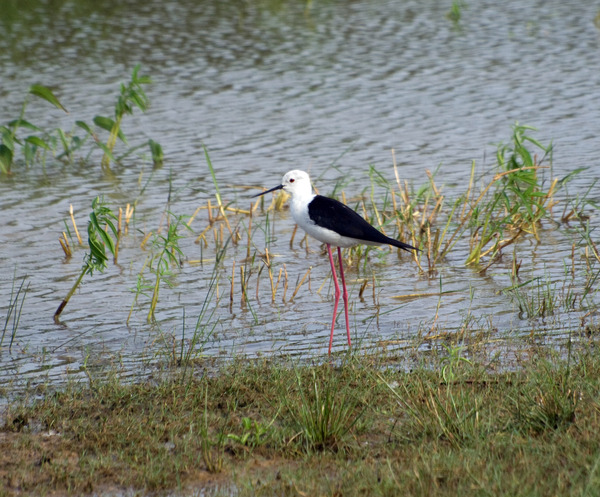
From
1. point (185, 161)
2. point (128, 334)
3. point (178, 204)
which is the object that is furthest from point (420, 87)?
point (128, 334)

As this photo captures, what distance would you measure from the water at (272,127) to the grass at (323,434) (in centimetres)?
80

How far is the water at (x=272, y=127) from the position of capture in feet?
20.8

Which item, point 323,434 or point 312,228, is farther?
point 312,228

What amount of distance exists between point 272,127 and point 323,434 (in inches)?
333

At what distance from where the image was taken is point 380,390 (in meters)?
4.64

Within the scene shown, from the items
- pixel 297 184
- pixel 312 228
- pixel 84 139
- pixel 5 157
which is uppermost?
pixel 297 184

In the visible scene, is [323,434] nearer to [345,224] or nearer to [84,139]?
[345,224]

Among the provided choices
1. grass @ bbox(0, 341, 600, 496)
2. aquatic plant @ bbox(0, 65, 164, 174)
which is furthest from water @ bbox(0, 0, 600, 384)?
grass @ bbox(0, 341, 600, 496)

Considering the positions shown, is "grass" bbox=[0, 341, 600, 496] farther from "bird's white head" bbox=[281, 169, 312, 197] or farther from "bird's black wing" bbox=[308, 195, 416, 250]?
"bird's white head" bbox=[281, 169, 312, 197]

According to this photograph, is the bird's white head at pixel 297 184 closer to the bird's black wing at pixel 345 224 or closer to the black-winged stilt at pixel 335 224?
the black-winged stilt at pixel 335 224

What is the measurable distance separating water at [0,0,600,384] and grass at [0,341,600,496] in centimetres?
80

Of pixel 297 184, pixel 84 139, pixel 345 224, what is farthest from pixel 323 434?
pixel 84 139

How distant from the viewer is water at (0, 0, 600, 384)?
20.8ft

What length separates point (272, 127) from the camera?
1217 cm
